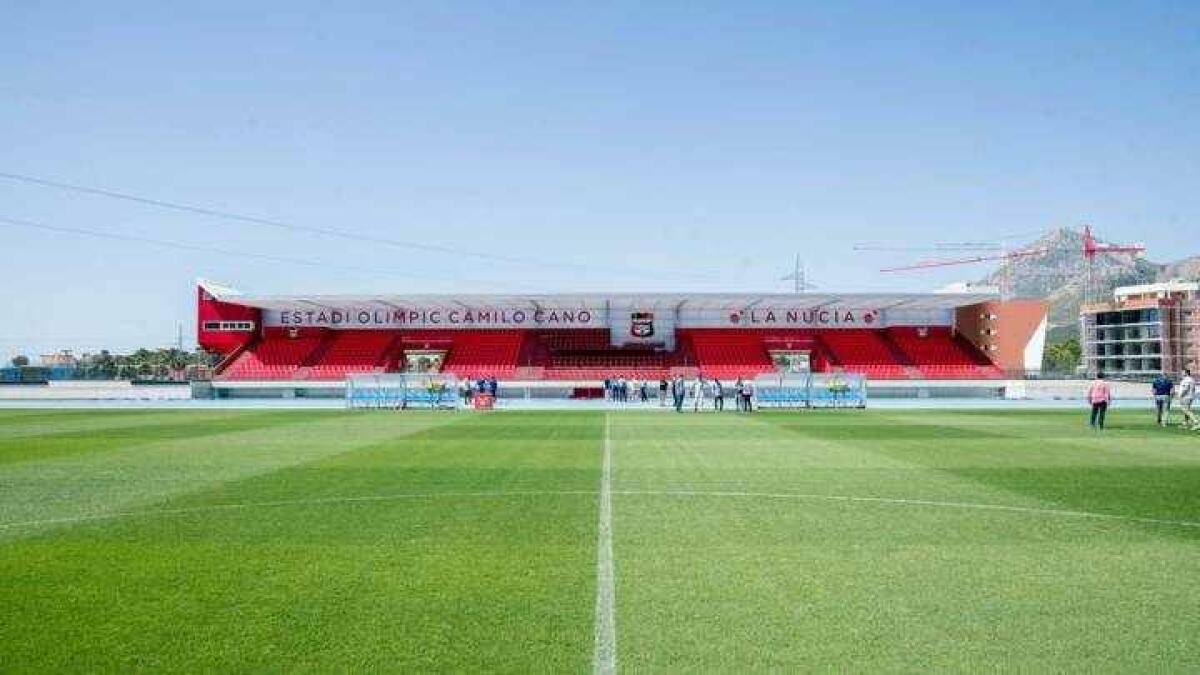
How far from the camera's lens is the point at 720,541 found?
10.9 metres

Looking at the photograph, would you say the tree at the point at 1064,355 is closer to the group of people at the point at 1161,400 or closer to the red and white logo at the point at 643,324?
the red and white logo at the point at 643,324

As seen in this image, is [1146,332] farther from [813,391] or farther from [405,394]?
[405,394]

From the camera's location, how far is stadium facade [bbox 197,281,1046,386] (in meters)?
62.5

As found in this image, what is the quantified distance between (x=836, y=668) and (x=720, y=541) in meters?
4.52

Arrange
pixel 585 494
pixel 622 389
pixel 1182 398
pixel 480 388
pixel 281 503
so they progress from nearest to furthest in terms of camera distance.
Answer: pixel 281 503
pixel 585 494
pixel 1182 398
pixel 480 388
pixel 622 389

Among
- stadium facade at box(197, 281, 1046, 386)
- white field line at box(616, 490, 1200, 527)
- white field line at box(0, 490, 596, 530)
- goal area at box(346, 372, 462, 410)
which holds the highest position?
stadium facade at box(197, 281, 1046, 386)

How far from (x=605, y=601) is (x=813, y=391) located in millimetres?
38528

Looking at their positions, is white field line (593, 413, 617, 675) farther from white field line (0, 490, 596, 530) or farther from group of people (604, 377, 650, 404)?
group of people (604, 377, 650, 404)

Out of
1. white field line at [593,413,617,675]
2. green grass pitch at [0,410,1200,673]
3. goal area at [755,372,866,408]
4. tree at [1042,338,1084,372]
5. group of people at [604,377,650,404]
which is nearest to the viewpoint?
white field line at [593,413,617,675]

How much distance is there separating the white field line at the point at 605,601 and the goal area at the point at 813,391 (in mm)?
32454

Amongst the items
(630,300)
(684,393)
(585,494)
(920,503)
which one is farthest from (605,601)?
(630,300)

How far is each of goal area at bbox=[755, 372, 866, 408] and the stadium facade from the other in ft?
47.5

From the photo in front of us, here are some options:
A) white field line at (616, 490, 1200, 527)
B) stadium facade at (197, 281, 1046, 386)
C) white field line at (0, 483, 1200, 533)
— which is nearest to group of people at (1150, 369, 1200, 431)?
white field line at (616, 490, 1200, 527)

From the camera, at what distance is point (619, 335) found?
68.6 metres
